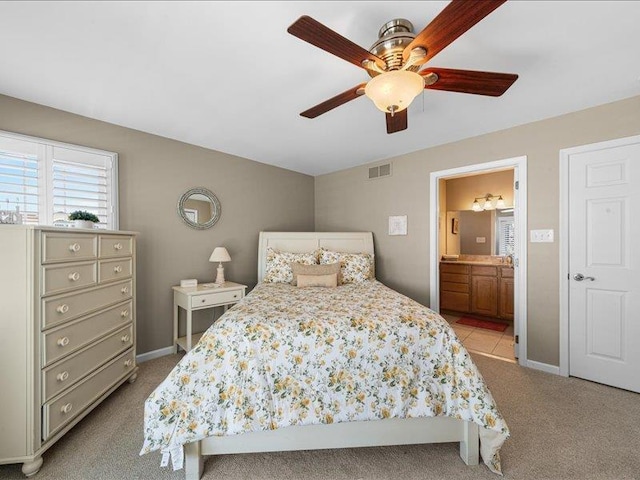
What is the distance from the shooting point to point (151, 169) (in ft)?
9.30

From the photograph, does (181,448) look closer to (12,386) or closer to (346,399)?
(346,399)

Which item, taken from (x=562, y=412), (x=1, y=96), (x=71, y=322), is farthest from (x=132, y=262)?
(x=562, y=412)

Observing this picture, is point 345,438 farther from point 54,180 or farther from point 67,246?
point 54,180

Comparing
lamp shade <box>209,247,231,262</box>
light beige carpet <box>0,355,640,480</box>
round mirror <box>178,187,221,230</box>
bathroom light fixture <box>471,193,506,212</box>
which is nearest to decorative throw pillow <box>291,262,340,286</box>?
lamp shade <box>209,247,231,262</box>

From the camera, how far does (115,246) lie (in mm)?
2100

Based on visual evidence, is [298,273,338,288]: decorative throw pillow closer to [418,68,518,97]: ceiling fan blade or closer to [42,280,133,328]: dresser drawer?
[42,280,133,328]: dresser drawer

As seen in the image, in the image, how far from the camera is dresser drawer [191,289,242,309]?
2.70 metres

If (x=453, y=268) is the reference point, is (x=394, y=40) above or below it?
above

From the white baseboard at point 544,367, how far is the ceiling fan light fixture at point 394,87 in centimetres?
277

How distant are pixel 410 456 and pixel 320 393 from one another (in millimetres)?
692

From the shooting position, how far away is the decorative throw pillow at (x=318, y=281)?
2791 millimetres

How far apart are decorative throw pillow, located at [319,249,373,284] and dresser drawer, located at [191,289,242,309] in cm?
104

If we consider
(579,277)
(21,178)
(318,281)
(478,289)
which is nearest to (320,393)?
(318,281)

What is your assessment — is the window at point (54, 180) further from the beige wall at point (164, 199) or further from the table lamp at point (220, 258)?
the table lamp at point (220, 258)
